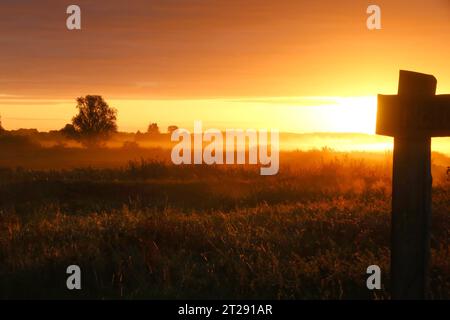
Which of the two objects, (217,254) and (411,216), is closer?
(411,216)

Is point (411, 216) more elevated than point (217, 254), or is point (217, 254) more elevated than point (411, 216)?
point (411, 216)

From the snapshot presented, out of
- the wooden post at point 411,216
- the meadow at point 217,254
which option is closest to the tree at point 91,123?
the meadow at point 217,254

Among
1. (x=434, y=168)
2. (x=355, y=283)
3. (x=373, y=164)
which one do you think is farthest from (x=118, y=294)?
(x=434, y=168)

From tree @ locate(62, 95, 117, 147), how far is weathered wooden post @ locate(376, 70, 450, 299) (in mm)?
53263

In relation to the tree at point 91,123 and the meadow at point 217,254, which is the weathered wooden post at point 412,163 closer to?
the meadow at point 217,254

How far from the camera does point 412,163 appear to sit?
4.89m

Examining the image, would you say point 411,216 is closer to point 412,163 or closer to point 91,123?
point 412,163

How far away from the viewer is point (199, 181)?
64.5 ft

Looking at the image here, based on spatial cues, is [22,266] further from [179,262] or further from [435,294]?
[435,294]

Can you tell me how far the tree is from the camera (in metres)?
56.8

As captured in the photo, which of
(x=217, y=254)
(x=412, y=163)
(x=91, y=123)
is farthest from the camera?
(x=91, y=123)

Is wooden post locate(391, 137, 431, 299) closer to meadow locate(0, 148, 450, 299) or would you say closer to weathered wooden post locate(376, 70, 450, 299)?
weathered wooden post locate(376, 70, 450, 299)

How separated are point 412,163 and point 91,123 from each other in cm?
5410

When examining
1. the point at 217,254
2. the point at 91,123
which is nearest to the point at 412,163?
the point at 217,254
